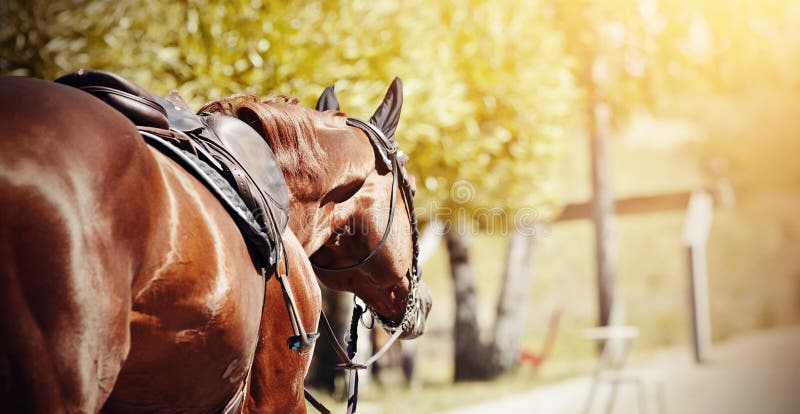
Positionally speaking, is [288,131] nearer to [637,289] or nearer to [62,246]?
[62,246]

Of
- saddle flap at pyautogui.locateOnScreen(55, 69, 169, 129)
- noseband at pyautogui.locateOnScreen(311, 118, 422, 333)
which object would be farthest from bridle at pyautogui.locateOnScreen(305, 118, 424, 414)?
saddle flap at pyautogui.locateOnScreen(55, 69, 169, 129)

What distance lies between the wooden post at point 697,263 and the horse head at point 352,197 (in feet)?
28.6

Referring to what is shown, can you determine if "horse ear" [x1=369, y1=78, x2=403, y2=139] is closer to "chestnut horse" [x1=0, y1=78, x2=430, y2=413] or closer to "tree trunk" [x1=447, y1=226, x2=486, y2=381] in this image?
"chestnut horse" [x1=0, y1=78, x2=430, y2=413]

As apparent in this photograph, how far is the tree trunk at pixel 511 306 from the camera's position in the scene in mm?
12469

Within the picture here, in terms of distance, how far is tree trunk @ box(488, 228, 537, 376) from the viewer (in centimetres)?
1247

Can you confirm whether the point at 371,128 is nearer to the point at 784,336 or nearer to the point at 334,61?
the point at 334,61

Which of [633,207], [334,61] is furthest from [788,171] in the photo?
[334,61]

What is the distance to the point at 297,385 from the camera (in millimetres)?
Answer: 2570

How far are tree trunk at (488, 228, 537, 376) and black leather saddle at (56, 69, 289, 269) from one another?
1015cm

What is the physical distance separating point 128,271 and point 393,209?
5.18ft

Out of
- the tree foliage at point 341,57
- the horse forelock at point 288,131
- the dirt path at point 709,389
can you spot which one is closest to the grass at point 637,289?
the dirt path at point 709,389

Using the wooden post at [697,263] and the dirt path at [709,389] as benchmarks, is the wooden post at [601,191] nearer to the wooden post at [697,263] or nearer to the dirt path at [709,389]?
the wooden post at [697,263]

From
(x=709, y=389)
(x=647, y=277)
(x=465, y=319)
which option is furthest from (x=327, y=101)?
(x=647, y=277)

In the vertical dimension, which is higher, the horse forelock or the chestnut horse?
the horse forelock
